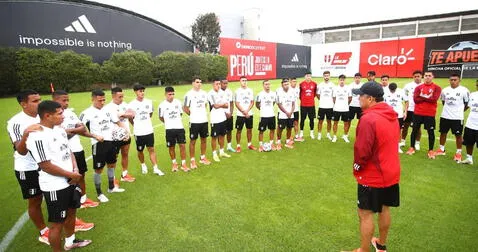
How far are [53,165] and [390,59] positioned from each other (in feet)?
114

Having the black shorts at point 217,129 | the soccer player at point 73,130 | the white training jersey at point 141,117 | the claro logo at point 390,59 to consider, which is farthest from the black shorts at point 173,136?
the claro logo at point 390,59

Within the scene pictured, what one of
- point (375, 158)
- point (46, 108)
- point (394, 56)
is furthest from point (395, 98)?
point (394, 56)

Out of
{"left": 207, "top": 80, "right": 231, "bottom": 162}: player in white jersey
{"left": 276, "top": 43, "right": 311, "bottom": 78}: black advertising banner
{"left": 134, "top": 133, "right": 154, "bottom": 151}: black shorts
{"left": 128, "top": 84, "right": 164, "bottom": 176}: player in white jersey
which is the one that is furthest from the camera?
{"left": 276, "top": 43, "right": 311, "bottom": 78}: black advertising banner

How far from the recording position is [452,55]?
89.7 ft

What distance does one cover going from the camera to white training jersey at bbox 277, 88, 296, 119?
367 inches

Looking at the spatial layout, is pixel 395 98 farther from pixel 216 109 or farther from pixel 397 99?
pixel 216 109

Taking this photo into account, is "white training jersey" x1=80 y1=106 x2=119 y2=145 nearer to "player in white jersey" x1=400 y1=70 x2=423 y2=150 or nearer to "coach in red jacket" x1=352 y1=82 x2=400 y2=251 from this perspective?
"coach in red jacket" x1=352 y1=82 x2=400 y2=251

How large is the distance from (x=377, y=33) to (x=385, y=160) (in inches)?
2157

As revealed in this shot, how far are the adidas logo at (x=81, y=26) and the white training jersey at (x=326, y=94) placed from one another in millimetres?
25944

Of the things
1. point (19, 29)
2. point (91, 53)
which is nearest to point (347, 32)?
point (91, 53)

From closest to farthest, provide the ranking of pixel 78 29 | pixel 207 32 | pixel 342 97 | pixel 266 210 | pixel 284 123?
1. pixel 266 210
2. pixel 284 123
3. pixel 342 97
4. pixel 78 29
5. pixel 207 32

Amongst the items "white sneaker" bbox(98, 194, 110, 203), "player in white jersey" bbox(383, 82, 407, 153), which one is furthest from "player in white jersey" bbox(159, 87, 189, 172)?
"player in white jersey" bbox(383, 82, 407, 153)

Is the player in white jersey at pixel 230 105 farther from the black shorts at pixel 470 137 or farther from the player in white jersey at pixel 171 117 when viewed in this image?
the black shorts at pixel 470 137

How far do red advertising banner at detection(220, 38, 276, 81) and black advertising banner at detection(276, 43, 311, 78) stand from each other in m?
1.61
